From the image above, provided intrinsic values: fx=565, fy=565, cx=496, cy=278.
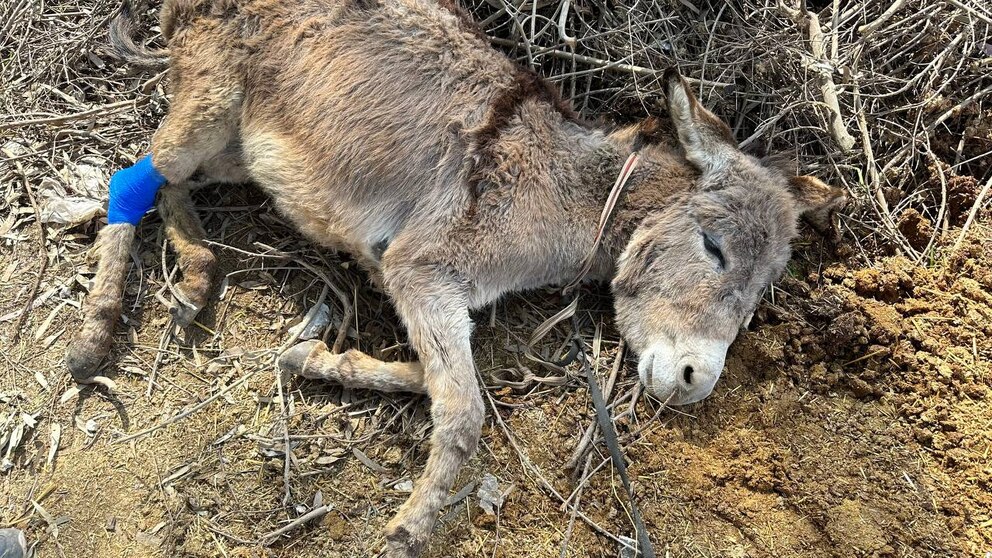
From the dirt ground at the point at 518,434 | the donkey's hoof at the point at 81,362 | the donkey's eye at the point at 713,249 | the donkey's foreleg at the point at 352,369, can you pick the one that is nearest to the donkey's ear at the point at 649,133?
the donkey's eye at the point at 713,249

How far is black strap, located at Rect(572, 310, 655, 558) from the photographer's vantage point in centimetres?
252

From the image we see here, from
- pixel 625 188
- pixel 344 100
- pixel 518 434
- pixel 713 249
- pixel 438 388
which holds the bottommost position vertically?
pixel 518 434

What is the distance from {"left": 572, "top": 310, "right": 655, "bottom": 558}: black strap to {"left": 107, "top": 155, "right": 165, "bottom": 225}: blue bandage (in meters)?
2.34

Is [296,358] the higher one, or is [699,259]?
[699,259]

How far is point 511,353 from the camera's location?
293cm

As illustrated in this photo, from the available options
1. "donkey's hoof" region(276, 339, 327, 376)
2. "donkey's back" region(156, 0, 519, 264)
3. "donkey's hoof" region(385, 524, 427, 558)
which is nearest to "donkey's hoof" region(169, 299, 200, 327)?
"donkey's hoof" region(276, 339, 327, 376)

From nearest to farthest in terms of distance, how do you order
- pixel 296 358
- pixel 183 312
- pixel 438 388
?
pixel 438 388, pixel 296 358, pixel 183 312

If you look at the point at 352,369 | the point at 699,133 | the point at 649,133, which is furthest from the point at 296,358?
the point at 699,133

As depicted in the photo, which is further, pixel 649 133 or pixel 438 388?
pixel 649 133

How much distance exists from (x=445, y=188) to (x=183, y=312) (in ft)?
4.89

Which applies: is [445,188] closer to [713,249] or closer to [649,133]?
[649,133]

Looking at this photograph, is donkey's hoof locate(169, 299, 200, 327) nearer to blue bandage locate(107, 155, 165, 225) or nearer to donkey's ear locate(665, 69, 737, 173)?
blue bandage locate(107, 155, 165, 225)

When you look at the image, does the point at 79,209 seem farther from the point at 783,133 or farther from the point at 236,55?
the point at 783,133

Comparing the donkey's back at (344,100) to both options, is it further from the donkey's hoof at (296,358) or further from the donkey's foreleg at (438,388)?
the donkey's hoof at (296,358)
